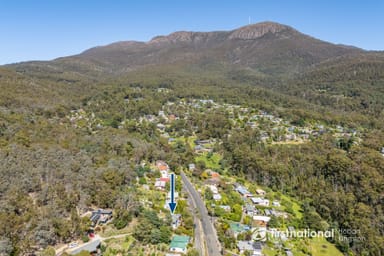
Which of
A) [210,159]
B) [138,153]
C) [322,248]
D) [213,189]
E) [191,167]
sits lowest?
[322,248]

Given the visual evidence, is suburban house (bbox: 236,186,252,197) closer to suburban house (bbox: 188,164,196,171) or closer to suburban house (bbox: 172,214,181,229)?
suburban house (bbox: 188,164,196,171)

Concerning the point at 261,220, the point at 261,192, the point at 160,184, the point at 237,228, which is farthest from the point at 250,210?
the point at 160,184

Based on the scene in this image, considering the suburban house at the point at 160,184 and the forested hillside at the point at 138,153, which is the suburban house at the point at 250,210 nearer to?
the forested hillside at the point at 138,153

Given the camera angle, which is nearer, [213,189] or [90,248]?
[90,248]

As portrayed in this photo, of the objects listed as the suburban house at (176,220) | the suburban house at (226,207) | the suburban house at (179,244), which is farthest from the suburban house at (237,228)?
the suburban house at (176,220)

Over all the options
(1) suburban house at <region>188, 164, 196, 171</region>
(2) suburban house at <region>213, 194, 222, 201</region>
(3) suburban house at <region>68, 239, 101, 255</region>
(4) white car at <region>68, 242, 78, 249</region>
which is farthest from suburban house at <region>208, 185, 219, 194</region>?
(4) white car at <region>68, 242, 78, 249</region>

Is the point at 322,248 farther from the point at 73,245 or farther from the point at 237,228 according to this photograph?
the point at 73,245
